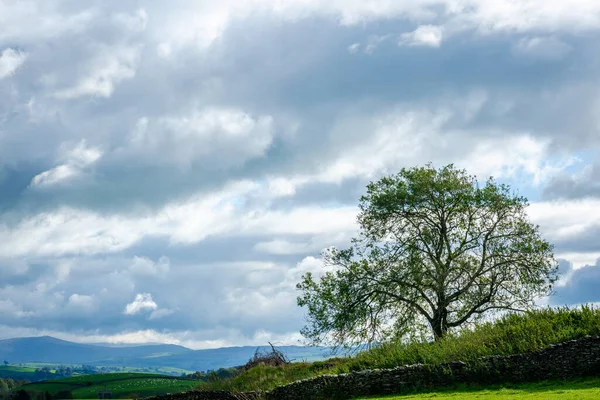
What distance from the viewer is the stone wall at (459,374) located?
27.4m

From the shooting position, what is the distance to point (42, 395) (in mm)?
130250

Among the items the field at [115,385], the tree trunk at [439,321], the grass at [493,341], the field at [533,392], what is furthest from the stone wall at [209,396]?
the field at [115,385]

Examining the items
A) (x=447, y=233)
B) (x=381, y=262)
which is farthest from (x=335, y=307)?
(x=447, y=233)

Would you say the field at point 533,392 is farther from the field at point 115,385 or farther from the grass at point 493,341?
the field at point 115,385

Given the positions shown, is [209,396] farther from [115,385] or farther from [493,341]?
[115,385]

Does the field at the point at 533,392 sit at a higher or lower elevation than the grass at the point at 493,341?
lower

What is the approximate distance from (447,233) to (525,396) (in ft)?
73.0

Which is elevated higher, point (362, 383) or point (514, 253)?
point (514, 253)

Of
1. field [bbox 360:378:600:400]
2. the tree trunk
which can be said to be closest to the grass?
field [bbox 360:378:600:400]

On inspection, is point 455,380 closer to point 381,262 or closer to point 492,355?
point 492,355

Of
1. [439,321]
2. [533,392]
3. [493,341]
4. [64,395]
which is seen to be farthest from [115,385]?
[533,392]

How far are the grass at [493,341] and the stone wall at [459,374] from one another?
885 mm

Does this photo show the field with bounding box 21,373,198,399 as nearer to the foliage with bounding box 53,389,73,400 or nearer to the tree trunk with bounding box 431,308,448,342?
the foliage with bounding box 53,389,73,400

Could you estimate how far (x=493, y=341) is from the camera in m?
31.7
